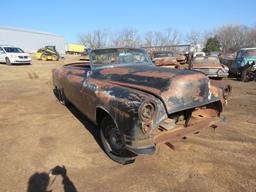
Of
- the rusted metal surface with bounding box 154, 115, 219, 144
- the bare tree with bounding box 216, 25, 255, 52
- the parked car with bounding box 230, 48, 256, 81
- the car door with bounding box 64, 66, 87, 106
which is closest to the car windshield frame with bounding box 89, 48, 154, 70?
the car door with bounding box 64, 66, 87, 106

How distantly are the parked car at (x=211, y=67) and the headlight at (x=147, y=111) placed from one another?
929 centimetres

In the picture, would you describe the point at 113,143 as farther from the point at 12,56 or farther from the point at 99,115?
the point at 12,56

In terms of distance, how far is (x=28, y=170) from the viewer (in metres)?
3.38

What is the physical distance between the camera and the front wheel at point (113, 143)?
3.39m

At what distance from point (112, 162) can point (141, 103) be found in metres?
1.31

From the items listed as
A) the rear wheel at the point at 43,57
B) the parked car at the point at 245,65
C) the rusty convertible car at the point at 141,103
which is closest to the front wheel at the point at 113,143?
the rusty convertible car at the point at 141,103

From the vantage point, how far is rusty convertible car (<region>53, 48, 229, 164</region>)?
9.31 ft

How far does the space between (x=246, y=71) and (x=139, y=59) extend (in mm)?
9328

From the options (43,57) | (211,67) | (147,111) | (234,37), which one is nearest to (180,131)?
(147,111)

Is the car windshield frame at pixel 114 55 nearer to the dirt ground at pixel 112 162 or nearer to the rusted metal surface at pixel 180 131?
the dirt ground at pixel 112 162

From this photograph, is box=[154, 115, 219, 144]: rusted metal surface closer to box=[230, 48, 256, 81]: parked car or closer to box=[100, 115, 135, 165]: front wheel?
box=[100, 115, 135, 165]: front wheel

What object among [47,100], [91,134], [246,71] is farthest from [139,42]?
[91,134]

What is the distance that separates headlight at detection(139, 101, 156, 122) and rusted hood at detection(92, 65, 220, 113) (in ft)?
0.91

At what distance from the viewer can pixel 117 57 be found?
15.9ft
